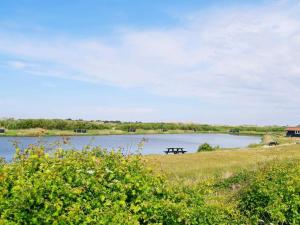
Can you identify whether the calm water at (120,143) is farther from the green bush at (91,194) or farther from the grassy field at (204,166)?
the grassy field at (204,166)

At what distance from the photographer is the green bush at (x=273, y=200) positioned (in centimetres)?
1156

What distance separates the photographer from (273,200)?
12.0 meters

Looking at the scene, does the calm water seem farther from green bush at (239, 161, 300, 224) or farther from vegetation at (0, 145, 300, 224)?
green bush at (239, 161, 300, 224)

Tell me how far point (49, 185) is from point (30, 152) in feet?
6.40

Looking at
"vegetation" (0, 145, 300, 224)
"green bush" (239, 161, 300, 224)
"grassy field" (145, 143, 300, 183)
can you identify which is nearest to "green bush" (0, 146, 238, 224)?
"vegetation" (0, 145, 300, 224)

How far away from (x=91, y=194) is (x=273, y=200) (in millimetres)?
5901

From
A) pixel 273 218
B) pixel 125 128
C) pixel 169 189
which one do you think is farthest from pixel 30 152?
pixel 125 128

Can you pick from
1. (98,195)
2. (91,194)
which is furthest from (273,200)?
(91,194)

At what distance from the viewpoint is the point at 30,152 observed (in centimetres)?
968

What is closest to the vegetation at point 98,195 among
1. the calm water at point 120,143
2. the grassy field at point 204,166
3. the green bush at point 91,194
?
the green bush at point 91,194

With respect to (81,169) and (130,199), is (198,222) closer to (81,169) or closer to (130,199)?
(130,199)

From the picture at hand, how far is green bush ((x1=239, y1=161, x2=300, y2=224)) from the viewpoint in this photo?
11.6m

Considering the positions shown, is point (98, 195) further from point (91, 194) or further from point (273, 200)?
point (273, 200)

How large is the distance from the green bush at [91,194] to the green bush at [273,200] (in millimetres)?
1520
